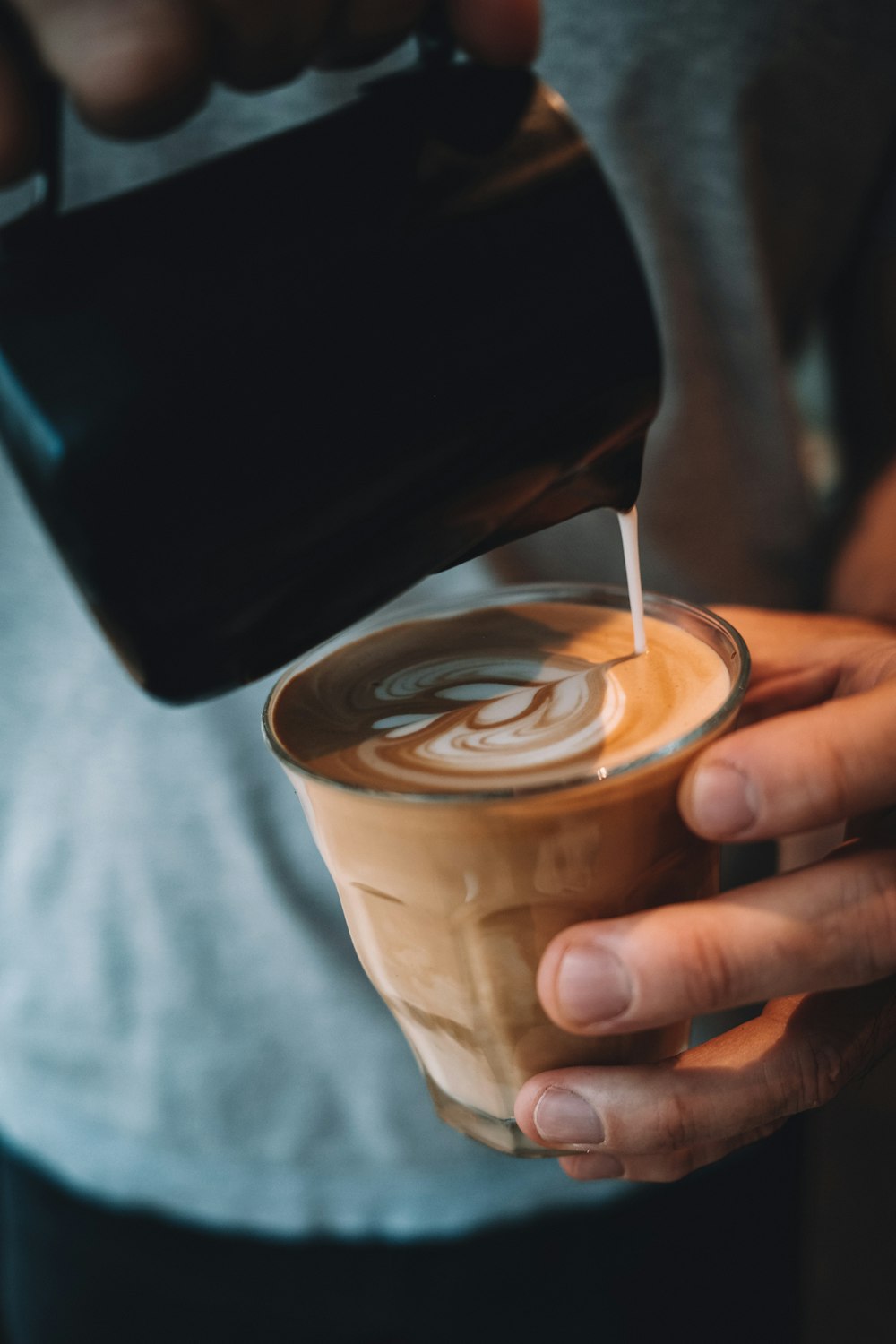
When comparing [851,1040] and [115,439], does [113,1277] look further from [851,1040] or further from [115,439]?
[115,439]

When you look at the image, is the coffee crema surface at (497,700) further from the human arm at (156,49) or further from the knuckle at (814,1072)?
the human arm at (156,49)

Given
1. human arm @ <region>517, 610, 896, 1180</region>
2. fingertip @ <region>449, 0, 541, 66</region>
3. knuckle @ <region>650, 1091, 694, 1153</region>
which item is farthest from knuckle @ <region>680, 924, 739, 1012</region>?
fingertip @ <region>449, 0, 541, 66</region>

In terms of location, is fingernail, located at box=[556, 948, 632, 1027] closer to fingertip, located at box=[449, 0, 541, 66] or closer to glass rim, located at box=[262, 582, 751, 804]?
glass rim, located at box=[262, 582, 751, 804]

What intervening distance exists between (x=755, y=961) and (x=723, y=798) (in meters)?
0.12

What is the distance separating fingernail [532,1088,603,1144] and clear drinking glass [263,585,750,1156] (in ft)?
0.12

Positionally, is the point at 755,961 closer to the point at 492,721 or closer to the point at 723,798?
the point at 723,798

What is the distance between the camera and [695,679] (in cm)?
80

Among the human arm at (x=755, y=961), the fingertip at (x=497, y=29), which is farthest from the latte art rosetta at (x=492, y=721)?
the fingertip at (x=497, y=29)

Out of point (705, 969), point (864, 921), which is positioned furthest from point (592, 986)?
point (864, 921)

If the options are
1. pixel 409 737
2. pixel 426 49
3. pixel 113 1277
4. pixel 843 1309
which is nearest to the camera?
pixel 426 49

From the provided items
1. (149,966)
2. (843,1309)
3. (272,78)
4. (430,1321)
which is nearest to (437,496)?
(272,78)

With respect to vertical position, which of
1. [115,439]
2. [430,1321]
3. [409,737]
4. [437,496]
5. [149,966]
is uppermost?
[115,439]

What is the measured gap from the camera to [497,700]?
0.82 metres

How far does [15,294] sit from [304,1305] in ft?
3.88
